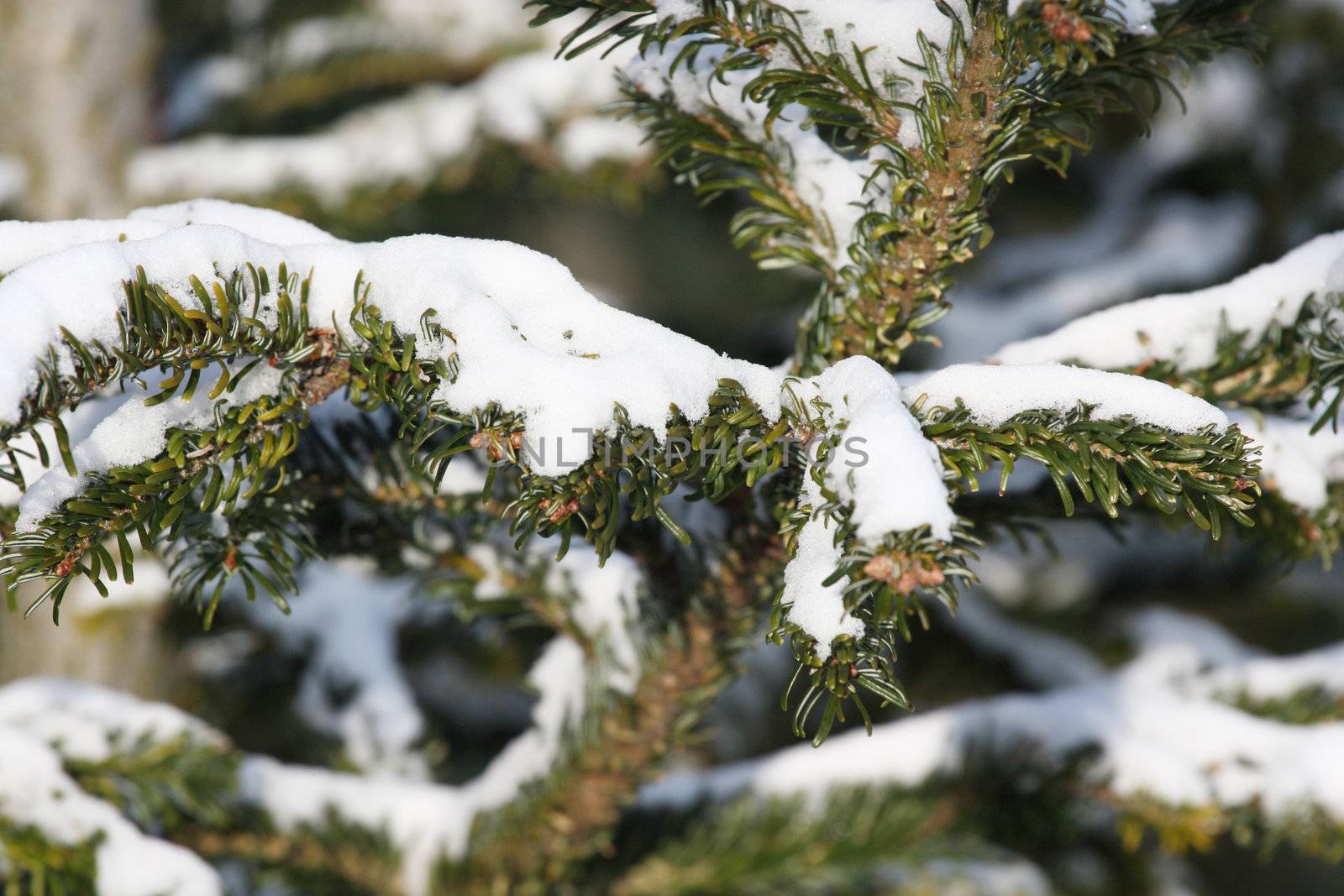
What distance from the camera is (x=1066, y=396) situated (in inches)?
20.4

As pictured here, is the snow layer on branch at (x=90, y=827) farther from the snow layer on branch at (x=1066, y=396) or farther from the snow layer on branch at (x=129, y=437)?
the snow layer on branch at (x=1066, y=396)

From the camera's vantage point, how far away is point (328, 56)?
197 cm

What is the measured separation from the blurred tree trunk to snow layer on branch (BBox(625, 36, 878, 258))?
145 cm

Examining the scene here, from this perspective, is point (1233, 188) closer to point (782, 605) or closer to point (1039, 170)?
point (1039, 170)

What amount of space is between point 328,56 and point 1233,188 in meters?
2.21

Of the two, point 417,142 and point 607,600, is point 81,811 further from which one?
point 417,142

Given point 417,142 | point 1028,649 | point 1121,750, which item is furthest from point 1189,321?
point 417,142

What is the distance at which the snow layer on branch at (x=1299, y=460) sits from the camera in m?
0.72

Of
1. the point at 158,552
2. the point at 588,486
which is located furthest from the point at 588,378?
the point at 158,552

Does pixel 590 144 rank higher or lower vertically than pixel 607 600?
higher

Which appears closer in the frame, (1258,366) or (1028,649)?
(1258,366)

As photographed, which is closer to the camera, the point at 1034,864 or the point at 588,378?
the point at 588,378

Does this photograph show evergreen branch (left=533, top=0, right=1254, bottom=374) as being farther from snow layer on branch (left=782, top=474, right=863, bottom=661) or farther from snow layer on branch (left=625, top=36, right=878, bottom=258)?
snow layer on branch (left=782, top=474, right=863, bottom=661)

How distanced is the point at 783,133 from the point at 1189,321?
1.13ft
